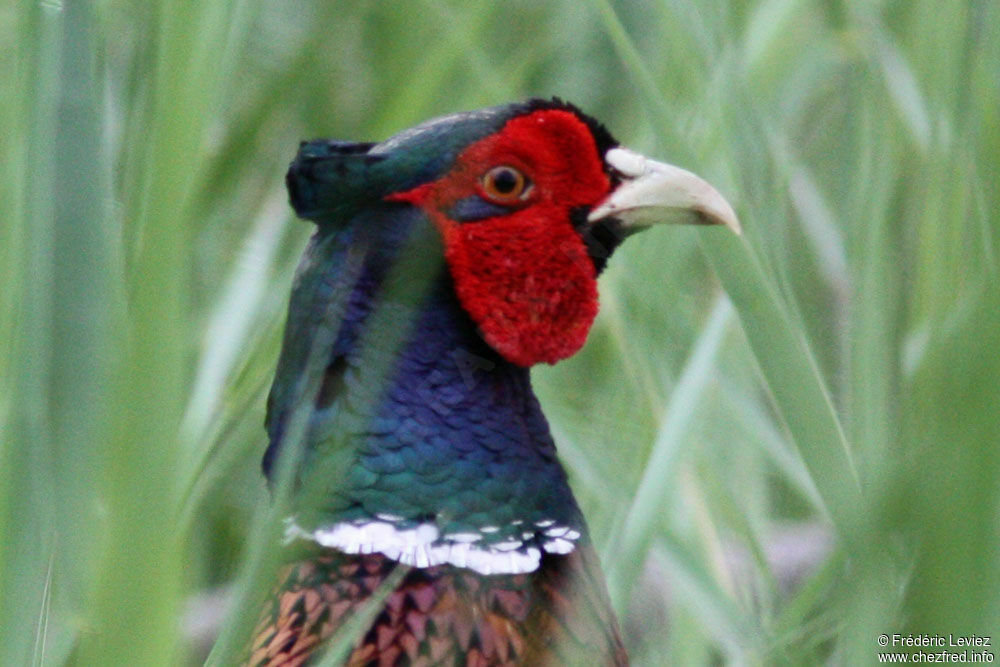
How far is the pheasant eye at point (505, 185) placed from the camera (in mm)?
1276

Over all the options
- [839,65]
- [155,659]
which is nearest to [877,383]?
[155,659]

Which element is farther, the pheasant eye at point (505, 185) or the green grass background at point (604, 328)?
the pheasant eye at point (505, 185)

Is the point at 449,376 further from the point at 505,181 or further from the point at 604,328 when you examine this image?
the point at 604,328

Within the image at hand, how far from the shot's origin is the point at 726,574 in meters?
1.51

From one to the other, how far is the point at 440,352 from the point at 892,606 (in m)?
0.54

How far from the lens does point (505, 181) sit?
1286mm

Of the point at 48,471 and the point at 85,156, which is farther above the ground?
the point at 85,156

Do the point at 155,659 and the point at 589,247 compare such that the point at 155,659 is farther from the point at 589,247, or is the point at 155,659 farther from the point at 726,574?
the point at 726,574

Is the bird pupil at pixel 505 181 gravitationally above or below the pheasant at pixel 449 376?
above

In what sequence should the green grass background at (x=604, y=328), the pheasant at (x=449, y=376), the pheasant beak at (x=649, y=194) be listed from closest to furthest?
the green grass background at (x=604, y=328) < the pheasant at (x=449, y=376) < the pheasant beak at (x=649, y=194)

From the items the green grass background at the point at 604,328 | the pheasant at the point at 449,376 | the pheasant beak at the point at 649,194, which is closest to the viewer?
the green grass background at the point at 604,328

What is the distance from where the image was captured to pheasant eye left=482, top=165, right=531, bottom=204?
128 centimetres

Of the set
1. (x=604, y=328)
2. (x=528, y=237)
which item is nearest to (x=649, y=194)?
(x=528, y=237)

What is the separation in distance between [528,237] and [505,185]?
0.06m
